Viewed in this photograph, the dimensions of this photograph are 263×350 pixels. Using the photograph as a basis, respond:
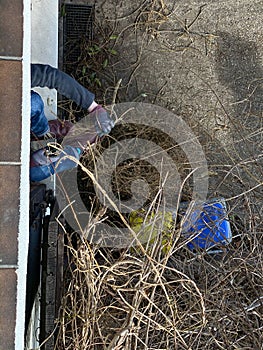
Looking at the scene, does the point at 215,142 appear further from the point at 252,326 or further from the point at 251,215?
the point at 252,326

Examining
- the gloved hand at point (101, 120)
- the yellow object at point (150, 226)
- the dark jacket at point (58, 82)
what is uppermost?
the dark jacket at point (58, 82)

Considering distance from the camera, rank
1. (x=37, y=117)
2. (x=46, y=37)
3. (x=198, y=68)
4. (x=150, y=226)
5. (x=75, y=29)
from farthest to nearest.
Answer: (x=198, y=68) → (x=75, y=29) → (x=46, y=37) → (x=150, y=226) → (x=37, y=117)

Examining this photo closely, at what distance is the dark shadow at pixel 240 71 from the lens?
4.27m

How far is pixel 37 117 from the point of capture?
287 cm

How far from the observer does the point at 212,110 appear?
424 cm

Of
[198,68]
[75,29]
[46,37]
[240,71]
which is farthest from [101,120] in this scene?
[240,71]

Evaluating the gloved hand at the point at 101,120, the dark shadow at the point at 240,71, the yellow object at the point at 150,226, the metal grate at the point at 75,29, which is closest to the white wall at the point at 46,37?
the gloved hand at the point at 101,120

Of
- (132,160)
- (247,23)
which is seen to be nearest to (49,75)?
(132,160)

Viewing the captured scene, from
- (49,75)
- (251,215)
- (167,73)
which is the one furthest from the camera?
(167,73)

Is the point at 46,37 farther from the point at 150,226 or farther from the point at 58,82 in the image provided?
the point at 150,226

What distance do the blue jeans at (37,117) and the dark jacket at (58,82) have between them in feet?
0.27

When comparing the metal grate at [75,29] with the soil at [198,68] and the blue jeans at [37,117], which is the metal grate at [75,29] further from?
the blue jeans at [37,117]

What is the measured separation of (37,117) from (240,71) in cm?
219

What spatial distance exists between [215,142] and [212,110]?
293 mm
